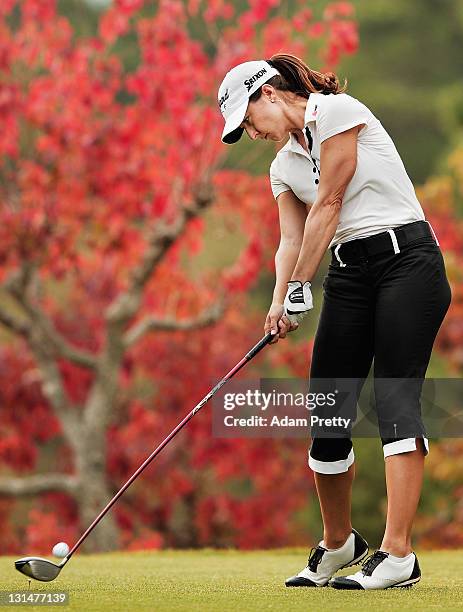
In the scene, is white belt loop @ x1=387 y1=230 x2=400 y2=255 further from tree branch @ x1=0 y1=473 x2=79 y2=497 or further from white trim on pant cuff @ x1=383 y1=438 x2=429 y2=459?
tree branch @ x1=0 y1=473 x2=79 y2=497

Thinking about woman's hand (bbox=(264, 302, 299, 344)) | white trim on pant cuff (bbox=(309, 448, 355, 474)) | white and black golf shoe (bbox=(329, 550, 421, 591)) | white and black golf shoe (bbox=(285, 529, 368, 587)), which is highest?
woman's hand (bbox=(264, 302, 299, 344))

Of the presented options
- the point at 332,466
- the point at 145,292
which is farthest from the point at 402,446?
the point at 145,292

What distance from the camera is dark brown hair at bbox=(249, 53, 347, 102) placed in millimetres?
3980

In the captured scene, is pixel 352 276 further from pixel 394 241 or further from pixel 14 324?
pixel 14 324

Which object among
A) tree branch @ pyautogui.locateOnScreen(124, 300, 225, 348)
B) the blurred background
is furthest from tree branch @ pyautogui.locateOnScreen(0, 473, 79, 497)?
tree branch @ pyautogui.locateOnScreen(124, 300, 225, 348)

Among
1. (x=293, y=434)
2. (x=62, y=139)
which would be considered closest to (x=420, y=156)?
(x=293, y=434)

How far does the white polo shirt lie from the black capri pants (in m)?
0.05

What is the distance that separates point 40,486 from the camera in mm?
10391

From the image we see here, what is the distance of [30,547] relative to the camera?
1251cm

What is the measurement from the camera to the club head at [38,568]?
153 inches

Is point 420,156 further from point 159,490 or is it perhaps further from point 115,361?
point 115,361

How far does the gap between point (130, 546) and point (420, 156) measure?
43.9 ft

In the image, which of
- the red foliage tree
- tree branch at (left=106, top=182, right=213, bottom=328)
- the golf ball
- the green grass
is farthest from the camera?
the red foliage tree

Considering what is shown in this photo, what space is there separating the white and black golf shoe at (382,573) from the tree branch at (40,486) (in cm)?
660
